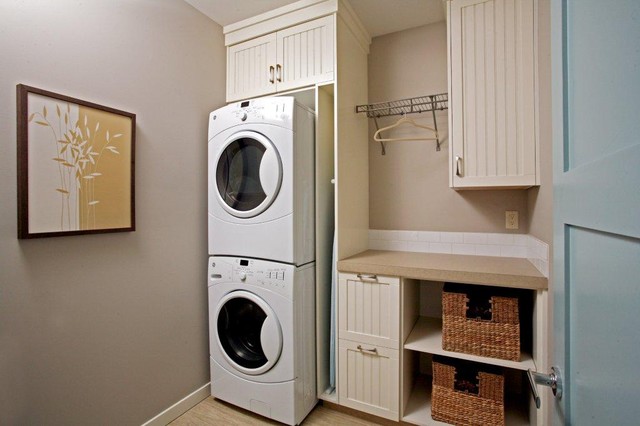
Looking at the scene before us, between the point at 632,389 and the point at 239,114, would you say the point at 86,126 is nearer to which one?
the point at 239,114

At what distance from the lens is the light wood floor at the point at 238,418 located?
1815mm

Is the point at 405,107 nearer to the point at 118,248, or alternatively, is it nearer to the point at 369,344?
the point at 369,344

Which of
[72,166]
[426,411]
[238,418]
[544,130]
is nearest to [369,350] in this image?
[426,411]

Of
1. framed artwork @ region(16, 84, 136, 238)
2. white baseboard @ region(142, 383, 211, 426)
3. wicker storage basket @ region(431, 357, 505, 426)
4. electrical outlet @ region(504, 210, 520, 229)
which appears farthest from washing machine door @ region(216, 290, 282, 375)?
electrical outlet @ region(504, 210, 520, 229)

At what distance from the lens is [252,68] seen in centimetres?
210

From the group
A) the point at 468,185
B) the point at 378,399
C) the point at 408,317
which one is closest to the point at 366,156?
the point at 468,185

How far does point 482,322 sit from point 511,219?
2.49 ft

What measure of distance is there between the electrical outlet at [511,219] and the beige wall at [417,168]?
2 centimetres

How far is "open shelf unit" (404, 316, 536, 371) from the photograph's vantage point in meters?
1.48

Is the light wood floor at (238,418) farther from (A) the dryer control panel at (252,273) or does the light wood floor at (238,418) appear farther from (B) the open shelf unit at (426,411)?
(A) the dryer control panel at (252,273)

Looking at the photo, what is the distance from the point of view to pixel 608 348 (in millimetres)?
419

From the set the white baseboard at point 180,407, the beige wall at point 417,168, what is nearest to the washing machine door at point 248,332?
the white baseboard at point 180,407

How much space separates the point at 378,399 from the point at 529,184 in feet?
4.56

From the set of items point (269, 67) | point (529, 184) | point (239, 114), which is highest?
point (269, 67)
